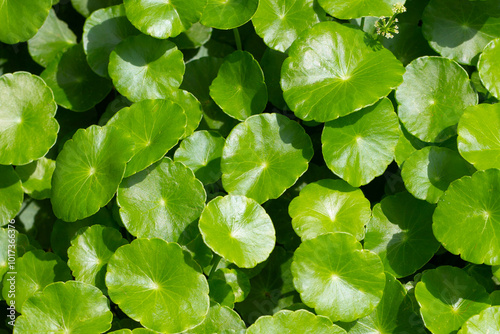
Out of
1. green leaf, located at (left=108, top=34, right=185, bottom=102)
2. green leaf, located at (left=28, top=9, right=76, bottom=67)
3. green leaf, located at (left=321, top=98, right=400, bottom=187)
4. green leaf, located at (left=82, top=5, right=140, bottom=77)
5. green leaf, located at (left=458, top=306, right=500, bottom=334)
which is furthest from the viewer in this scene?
green leaf, located at (left=28, top=9, right=76, bottom=67)

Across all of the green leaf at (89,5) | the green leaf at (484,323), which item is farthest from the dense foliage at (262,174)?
the green leaf at (89,5)

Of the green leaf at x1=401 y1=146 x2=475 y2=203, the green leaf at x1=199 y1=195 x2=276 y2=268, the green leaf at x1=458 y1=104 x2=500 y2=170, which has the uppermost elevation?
the green leaf at x1=458 y1=104 x2=500 y2=170

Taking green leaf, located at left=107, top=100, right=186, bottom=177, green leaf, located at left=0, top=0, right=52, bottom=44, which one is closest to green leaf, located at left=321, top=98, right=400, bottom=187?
green leaf, located at left=107, top=100, right=186, bottom=177

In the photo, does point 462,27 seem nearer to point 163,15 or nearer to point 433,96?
point 433,96

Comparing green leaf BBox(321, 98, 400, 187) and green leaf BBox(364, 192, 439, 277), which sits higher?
green leaf BBox(321, 98, 400, 187)

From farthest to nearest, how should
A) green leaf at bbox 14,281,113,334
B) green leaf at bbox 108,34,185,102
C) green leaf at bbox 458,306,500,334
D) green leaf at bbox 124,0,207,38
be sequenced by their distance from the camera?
1. green leaf at bbox 108,34,185,102
2. green leaf at bbox 124,0,207,38
3. green leaf at bbox 14,281,113,334
4. green leaf at bbox 458,306,500,334

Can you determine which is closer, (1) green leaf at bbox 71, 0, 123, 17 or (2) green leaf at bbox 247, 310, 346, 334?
(2) green leaf at bbox 247, 310, 346, 334

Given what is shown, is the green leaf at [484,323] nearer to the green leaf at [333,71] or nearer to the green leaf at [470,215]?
the green leaf at [470,215]

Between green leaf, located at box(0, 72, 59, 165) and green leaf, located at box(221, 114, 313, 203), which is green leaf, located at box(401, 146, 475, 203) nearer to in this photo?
green leaf, located at box(221, 114, 313, 203)
